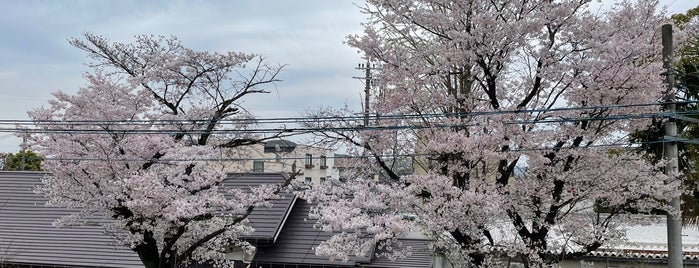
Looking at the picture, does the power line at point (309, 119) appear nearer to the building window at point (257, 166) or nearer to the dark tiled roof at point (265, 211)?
the dark tiled roof at point (265, 211)

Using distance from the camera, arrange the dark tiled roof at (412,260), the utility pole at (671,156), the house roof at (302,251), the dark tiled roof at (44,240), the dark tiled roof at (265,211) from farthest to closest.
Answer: the dark tiled roof at (44,240)
the dark tiled roof at (412,260)
the dark tiled roof at (265,211)
the house roof at (302,251)
the utility pole at (671,156)

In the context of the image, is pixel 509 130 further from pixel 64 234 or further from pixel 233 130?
pixel 64 234

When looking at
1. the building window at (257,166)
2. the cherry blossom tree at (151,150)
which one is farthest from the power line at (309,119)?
the building window at (257,166)

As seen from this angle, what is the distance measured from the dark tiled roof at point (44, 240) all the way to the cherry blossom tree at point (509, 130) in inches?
307

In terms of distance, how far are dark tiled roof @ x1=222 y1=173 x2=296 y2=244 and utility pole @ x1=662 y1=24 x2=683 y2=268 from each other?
8543 mm

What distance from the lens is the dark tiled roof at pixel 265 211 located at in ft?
51.2

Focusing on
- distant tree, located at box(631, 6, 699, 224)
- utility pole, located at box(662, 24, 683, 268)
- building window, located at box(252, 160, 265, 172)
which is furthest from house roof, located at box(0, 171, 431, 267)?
building window, located at box(252, 160, 265, 172)

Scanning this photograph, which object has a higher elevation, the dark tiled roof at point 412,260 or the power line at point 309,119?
the power line at point 309,119

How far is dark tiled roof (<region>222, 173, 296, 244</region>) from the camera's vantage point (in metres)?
15.6

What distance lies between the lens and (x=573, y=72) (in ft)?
35.1

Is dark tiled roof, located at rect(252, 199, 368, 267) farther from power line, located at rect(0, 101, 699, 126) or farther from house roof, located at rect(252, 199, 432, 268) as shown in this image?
power line, located at rect(0, 101, 699, 126)

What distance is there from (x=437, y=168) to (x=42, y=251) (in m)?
11.3

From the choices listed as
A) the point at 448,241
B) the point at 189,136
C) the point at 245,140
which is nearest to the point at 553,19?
the point at 448,241

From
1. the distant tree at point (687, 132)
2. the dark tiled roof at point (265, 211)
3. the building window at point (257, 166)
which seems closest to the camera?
the distant tree at point (687, 132)
